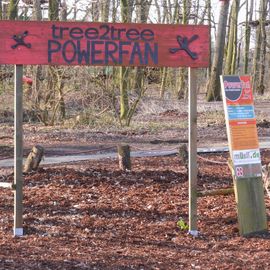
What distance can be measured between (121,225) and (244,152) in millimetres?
1479

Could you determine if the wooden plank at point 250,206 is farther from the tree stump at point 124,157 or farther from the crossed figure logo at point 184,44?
the tree stump at point 124,157

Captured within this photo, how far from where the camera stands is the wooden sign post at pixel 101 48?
6453mm

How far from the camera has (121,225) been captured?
7.20m

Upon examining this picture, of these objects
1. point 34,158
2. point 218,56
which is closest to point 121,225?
point 34,158

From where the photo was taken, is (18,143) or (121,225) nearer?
(18,143)

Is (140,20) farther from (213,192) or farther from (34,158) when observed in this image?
(213,192)

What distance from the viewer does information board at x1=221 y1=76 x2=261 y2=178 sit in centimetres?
677

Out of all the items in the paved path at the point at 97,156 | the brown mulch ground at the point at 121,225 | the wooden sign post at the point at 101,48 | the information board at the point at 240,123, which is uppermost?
the wooden sign post at the point at 101,48

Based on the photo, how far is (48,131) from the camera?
1909 centimetres

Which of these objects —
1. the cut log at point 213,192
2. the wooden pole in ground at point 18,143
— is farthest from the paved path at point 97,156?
the cut log at point 213,192

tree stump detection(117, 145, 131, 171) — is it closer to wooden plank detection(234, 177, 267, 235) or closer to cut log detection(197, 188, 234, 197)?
cut log detection(197, 188, 234, 197)

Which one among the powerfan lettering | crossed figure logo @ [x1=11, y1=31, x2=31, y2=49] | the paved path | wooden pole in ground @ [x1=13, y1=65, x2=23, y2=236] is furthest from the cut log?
the paved path

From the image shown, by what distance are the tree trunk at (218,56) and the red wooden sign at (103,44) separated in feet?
75.6

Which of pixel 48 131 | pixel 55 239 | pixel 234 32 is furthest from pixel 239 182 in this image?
pixel 234 32
